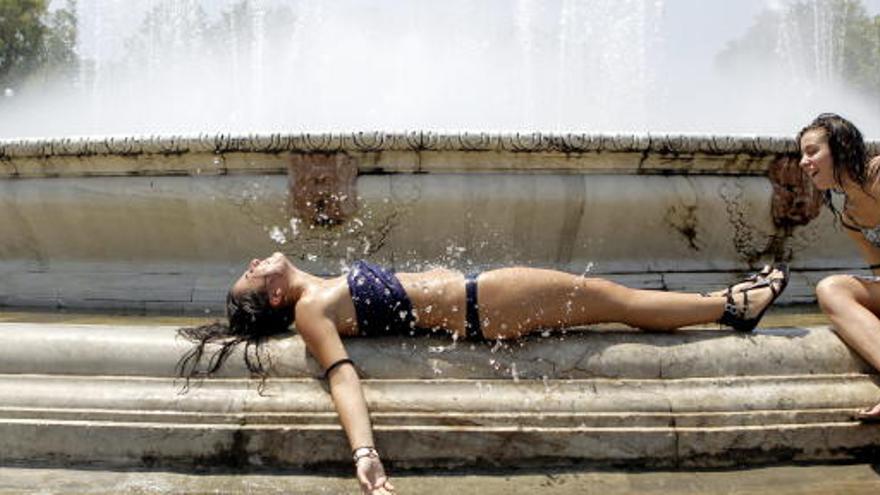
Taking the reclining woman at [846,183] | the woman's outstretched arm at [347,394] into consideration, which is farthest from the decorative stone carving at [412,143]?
the woman's outstretched arm at [347,394]

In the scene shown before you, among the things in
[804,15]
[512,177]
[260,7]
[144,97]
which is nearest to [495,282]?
[512,177]

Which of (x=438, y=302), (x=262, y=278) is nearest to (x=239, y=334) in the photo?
(x=262, y=278)

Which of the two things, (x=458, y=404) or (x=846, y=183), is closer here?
(x=458, y=404)

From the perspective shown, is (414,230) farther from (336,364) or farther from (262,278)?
(336,364)

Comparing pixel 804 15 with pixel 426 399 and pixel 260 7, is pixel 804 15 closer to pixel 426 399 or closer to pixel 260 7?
pixel 260 7

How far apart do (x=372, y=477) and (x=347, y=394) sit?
10.6 inches

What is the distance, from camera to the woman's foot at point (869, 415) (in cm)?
247

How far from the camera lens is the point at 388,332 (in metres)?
2.75

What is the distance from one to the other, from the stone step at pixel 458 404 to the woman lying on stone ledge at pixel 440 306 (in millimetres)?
66

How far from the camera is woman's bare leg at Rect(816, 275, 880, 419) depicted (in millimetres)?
2645

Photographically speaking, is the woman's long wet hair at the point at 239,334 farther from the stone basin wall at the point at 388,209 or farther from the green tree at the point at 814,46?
the green tree at the point at 814,46

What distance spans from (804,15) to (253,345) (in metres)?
25.4

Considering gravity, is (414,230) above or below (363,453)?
above

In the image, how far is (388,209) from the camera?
4.39m
